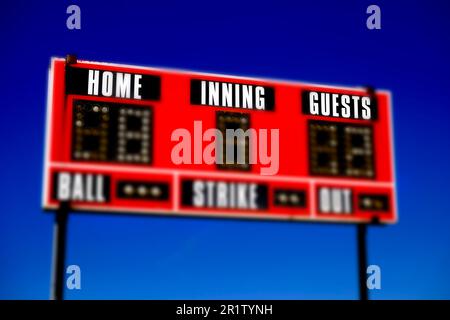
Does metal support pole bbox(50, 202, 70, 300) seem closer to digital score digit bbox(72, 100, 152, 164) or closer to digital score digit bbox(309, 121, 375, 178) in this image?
digital score digit bbox(72, 100, 152, 164)

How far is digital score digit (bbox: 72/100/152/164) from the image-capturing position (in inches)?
482

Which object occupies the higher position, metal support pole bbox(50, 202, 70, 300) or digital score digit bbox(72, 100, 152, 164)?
digital score digit bbox(72, 100, 152, 164)

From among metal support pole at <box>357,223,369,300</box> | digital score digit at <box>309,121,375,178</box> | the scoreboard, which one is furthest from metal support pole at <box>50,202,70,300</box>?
metal support pole at <box>357,223,369,300</box>

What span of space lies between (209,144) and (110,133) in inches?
60.1

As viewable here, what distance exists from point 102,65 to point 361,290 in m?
5.41

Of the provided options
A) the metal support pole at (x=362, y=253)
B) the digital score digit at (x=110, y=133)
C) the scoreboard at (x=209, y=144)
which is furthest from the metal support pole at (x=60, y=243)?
the metal support pole at (x=362, y=253)

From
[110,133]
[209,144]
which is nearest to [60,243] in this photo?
[110,133]

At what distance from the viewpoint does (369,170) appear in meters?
13.5

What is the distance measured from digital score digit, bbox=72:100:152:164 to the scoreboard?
0.05 ft

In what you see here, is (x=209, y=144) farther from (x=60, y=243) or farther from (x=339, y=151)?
(x=60, y=243)
